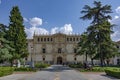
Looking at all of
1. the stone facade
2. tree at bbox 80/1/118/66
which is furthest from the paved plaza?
the stone facade

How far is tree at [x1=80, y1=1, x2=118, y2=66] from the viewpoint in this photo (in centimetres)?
4884

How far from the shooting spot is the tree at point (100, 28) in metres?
48.8

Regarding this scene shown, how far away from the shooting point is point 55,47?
124m

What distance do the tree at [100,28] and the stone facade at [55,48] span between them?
70.5m

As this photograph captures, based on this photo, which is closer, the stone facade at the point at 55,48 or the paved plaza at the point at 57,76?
the paved plaza at the point at 57,76

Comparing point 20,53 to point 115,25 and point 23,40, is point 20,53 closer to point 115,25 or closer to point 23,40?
point 23,40

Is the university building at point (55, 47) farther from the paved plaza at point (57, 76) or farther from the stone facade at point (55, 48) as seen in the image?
the paved plaza at point (57, 76)

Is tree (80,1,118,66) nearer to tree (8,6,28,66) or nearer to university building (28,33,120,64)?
tree (8,6,28,66)

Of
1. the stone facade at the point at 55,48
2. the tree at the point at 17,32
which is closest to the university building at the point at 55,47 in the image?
the stone facade at the point at 55,48

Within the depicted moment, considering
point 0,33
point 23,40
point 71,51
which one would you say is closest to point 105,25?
point 23,40

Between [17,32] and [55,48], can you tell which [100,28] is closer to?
[17,32]

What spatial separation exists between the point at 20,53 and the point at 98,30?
16156 millimetres

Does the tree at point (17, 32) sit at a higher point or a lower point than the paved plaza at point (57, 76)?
higher

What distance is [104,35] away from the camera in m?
48.9
